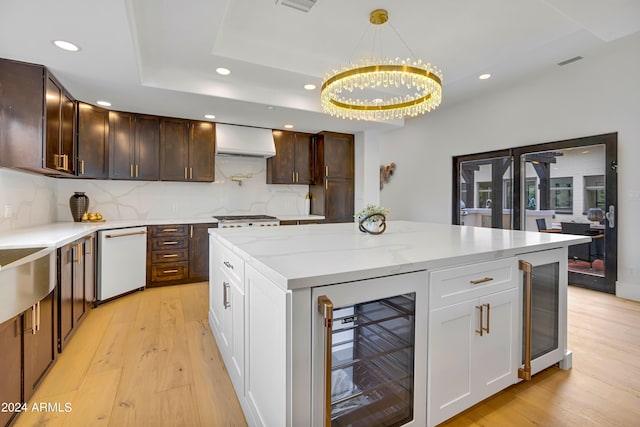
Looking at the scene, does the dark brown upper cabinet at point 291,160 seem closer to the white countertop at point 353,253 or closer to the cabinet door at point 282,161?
the cabinet door at point 282,161

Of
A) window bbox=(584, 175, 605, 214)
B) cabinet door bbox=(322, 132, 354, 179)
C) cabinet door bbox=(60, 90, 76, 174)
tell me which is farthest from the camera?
cabinet door bbox=(322, 132, 354, 179)

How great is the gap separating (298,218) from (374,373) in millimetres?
3599

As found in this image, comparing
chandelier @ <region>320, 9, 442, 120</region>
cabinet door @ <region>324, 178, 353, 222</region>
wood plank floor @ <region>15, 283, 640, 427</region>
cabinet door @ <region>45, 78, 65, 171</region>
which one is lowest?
wood plank floor @ <region>15, 283, 640, 427</region>

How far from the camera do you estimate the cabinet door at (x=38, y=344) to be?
1.63 meters

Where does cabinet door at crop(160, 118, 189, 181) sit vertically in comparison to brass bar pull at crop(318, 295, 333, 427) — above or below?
above

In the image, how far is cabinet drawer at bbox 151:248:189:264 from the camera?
391 centimetres

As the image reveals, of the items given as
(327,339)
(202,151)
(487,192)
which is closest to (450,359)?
(327,339)

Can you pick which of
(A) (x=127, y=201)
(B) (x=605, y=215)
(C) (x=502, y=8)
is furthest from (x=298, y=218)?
(B) (x=605, y=215)

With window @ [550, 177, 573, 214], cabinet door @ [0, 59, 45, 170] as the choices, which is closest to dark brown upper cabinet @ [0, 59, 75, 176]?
cabinet door @ [0, 59, 45, 170]

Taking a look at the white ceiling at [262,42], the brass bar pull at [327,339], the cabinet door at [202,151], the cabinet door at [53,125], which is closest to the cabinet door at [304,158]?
the white ceiling at [262,42]

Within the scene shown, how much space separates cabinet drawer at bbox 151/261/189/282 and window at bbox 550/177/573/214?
17.0ft

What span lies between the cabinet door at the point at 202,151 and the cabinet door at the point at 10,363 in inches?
122

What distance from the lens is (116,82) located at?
302 centimetres

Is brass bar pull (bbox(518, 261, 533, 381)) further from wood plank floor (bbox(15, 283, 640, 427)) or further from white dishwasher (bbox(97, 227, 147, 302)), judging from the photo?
white dishwasher (bbox(97, 227, 147, 302))
